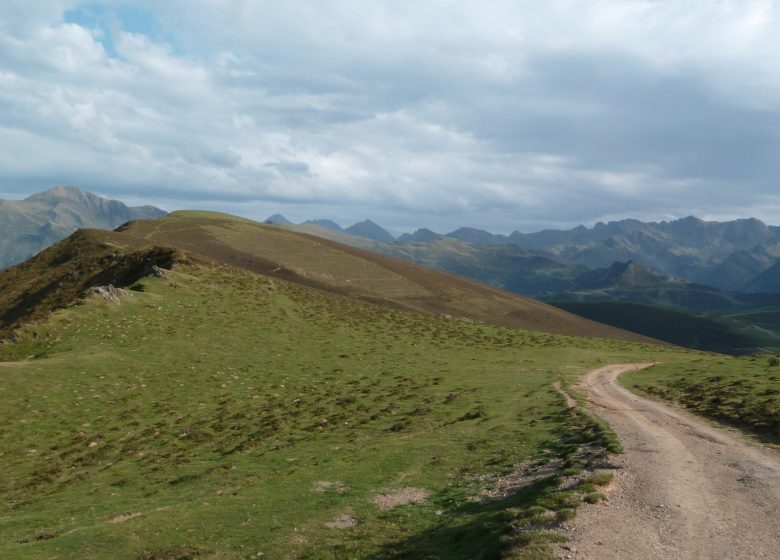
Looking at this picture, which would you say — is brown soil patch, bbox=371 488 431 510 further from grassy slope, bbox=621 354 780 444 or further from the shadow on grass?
grassy slope, bbox=621 354 780 444

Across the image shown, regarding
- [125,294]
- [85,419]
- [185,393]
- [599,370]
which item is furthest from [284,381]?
[599,370]

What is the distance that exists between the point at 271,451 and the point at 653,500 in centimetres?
2208

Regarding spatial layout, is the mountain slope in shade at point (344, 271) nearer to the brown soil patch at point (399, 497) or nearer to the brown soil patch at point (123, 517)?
the brown soil patch at point (399, 497)

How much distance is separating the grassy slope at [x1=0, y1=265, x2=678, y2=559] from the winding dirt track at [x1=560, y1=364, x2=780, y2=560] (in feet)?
10.1

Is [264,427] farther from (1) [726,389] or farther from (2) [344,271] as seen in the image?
(2) [344,271]

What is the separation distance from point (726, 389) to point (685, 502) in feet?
95.2

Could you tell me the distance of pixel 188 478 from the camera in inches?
1146

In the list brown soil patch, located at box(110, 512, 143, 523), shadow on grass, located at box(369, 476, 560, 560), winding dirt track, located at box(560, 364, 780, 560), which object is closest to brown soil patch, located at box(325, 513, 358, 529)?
shadow on grass, located at box(369, 476, 560, 560)

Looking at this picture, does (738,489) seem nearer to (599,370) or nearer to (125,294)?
(599,370)

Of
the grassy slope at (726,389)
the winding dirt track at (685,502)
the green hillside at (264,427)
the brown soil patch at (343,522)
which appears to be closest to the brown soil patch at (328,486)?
the green hillside at (264,427)

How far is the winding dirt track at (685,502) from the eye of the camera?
1588 cm

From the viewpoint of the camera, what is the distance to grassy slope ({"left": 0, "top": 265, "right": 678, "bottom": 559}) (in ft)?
69.3

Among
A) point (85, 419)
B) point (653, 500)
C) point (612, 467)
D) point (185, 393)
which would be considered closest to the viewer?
point (653, 500)

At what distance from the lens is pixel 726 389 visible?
1709 inches
